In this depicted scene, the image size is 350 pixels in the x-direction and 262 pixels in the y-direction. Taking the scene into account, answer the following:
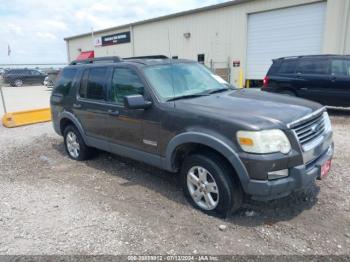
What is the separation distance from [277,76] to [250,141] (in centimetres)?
741

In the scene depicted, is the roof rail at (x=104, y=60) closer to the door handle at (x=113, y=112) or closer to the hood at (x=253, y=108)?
the door handle at (x=113, y=112)

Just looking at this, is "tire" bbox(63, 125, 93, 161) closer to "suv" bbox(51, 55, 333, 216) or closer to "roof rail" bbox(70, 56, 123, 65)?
"suv" bbox(51, 55, 333, 216)

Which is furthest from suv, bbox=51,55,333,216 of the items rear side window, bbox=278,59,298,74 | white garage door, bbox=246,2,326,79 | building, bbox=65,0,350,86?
white garage door, bbox=246,2,326,79

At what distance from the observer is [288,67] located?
31.6 feet

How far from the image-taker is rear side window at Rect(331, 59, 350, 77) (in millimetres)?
8773

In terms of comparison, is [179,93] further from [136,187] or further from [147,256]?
[147,256]

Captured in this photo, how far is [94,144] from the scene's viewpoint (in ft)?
17.4

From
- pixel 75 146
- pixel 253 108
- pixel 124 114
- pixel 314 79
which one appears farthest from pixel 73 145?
pixel 314 79

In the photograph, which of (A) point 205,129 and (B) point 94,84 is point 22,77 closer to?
(B) point 94,84

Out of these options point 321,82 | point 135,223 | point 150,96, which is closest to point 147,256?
point 135,223

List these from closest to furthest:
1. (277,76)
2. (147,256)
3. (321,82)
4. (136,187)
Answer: (147,256)
(136,187)
(321,82)
(277,76)

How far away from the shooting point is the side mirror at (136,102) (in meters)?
3.76

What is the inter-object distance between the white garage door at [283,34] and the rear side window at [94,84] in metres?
12.0

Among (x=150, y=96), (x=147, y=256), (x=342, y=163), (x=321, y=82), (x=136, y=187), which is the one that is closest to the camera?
(x=147, y=256)
